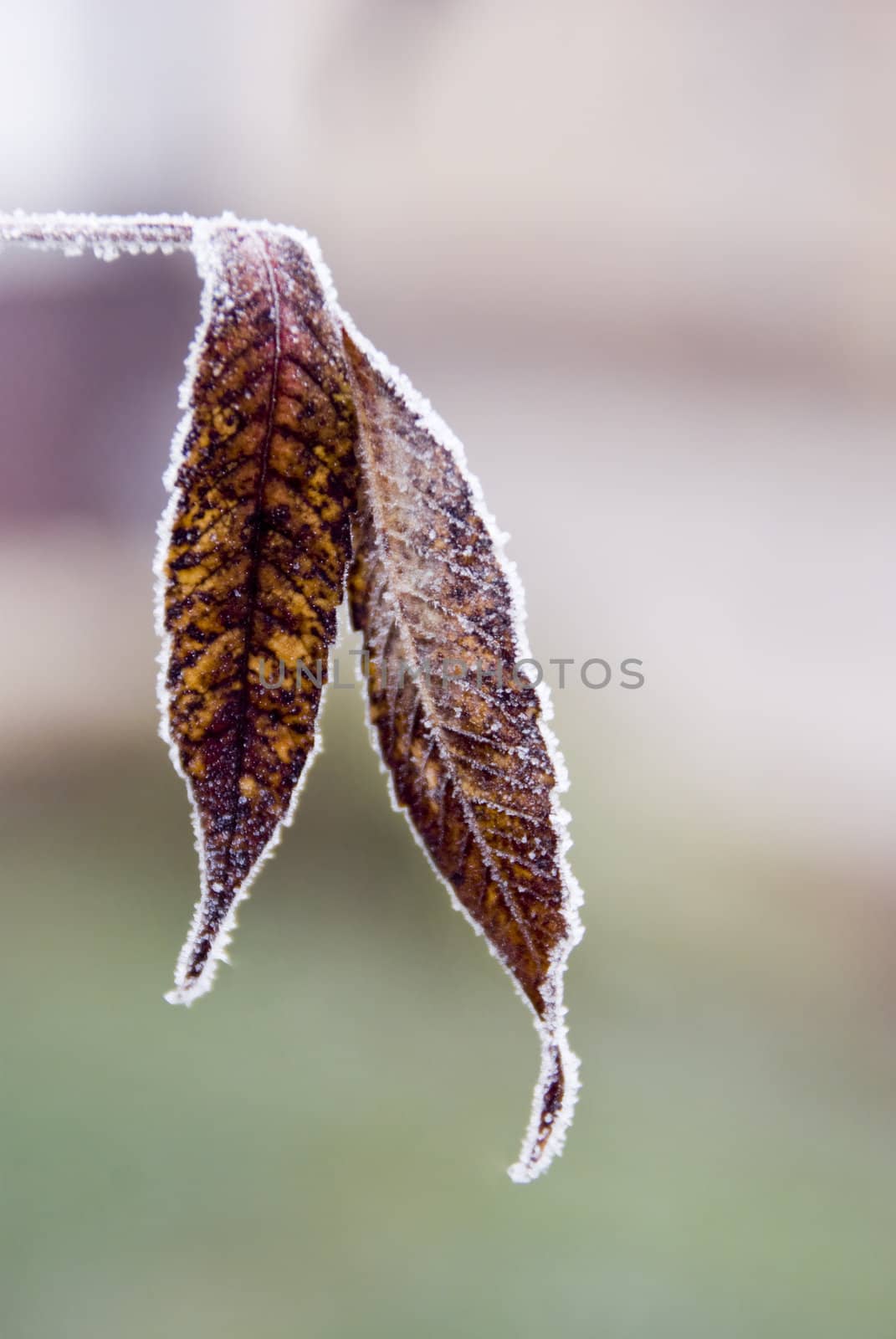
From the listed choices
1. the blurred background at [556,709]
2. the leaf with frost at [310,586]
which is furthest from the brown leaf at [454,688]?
the blurred background at [556,709]

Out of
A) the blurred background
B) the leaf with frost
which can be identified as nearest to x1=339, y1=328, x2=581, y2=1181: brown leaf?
the leaf with frost

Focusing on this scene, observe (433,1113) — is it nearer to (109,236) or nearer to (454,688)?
(454,688)

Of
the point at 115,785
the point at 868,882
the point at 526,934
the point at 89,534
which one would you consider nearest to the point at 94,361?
the point at 89,534

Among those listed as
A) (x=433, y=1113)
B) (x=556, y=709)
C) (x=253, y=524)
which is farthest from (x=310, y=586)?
(x=433, y=1113)

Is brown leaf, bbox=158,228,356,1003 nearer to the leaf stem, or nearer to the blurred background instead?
the leaf stem

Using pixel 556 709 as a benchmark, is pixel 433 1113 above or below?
below

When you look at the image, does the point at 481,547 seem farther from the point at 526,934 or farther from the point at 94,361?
the point at 94,361
